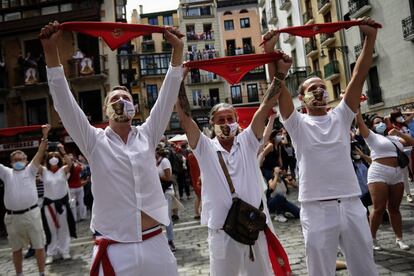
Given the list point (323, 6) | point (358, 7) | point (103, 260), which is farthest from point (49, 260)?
point (323, 6)

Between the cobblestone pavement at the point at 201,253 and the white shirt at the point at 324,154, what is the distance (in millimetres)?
2492

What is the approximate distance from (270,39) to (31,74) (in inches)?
999

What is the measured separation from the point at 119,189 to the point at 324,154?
186 centimetres

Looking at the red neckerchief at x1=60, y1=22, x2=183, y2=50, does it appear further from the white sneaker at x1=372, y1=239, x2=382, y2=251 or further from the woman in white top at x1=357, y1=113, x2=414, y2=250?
the white sneaker at x1=372, y1=239, x2=382, y2=251

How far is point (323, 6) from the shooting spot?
27.9 metres

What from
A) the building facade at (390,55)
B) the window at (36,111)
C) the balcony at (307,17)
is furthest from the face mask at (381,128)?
the balcony at (307,17)

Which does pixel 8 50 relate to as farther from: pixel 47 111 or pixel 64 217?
pixel 64 217

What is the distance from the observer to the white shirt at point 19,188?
6879mm

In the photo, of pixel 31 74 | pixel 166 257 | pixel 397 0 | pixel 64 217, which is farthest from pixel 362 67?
pixel 31 74

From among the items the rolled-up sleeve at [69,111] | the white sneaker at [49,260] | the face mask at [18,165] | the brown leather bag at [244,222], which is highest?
the rolled-up sleeve at [69,111]

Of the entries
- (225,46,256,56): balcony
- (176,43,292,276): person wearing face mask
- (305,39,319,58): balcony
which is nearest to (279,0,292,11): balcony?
(305,39,319,58): balcony

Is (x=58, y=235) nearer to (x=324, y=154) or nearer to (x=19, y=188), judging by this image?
(x=19, y=188)

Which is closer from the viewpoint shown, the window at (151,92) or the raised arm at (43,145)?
the raised arm at (43,145)

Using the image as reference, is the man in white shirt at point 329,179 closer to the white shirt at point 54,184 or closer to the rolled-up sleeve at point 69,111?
the rolled-up sleeve at point 69,111
